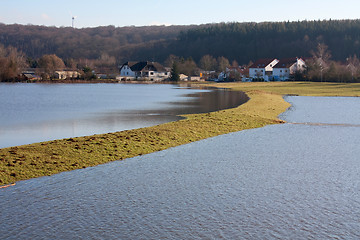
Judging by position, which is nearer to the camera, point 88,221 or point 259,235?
point 259,235

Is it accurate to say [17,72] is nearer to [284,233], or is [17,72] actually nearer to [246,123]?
[246,123]

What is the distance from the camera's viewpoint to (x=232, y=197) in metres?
12.9

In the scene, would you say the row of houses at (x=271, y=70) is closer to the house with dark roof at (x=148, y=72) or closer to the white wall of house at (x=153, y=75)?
the white wall of house at (x=153, y=75)

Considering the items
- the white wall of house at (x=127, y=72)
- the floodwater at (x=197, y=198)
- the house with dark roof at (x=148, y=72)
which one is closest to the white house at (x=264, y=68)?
the house with dark roof at (x=148, y=72)

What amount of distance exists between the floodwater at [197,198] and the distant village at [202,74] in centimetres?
11485

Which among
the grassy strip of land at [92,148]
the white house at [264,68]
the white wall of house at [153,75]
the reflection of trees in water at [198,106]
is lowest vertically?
the reflection of trees in water at [198,106]

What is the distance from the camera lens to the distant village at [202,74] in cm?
14500

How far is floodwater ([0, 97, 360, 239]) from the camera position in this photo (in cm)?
1025

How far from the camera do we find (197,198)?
12.7m

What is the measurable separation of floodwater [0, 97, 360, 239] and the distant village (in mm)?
114855

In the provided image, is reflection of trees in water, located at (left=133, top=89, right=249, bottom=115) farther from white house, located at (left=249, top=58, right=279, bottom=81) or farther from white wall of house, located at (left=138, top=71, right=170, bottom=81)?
white wall of house, located at (left=138, top=71, right=170, bottom=81)

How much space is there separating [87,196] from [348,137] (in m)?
17.4

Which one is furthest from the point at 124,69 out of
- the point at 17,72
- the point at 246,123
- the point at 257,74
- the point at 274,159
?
the point at 274,159

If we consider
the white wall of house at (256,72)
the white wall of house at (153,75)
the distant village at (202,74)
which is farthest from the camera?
the white wall of house at (153,75)
